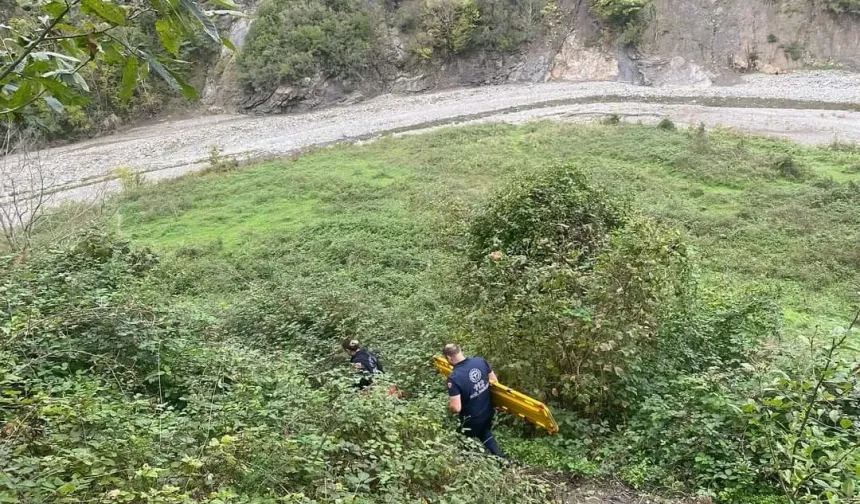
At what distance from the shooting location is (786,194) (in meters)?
17.1

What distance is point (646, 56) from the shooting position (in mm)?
40531

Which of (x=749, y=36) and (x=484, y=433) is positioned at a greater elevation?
(x=484, y=433)

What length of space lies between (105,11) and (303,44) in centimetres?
4458

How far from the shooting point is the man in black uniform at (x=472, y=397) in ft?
20.2

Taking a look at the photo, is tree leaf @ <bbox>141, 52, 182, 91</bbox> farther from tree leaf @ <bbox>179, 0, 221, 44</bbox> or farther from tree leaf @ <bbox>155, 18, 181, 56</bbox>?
tree leaf @ <bbox>179, 0, 221, 44</bbox>

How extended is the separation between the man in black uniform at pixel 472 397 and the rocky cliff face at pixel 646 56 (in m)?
38.2

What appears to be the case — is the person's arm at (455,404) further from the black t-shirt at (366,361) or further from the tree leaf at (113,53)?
the tree leaf at (113,53)

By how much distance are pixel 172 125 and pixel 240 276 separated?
3178 cm

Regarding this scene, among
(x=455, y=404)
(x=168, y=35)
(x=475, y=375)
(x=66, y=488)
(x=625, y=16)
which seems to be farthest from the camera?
(x=625, y=16)

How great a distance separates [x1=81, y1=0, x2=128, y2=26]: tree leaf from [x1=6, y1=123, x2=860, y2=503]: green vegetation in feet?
8.83

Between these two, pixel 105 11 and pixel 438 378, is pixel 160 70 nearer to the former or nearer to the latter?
pixel 105 11

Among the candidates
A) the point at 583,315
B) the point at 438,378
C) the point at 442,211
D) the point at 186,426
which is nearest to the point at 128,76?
the point at 186,426

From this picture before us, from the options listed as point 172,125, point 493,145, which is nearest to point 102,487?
point 493,145

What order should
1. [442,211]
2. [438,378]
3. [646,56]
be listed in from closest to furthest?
[438,378], [442,211], [646,56]
